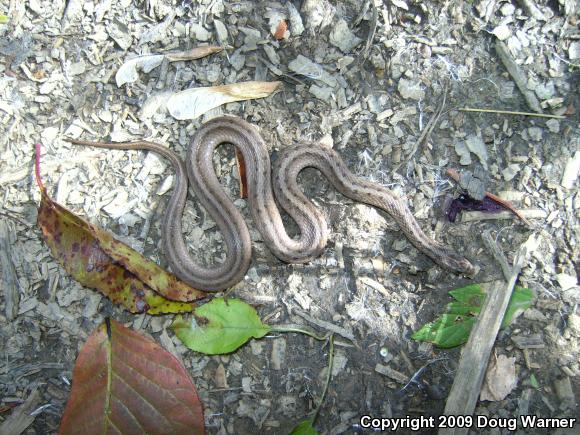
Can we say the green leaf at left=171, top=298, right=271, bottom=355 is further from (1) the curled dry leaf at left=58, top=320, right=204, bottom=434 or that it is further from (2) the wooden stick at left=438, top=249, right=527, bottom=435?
(2) the wooden stick at left=438, top=249, right=527, bottom=435

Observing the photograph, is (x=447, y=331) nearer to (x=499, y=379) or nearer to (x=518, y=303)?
(x=499, y=379)

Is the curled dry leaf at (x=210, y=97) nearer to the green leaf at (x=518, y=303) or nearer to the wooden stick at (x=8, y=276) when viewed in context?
the wooden stick at (x=8, y=276)

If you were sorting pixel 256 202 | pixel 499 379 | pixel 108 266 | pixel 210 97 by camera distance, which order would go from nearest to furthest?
pixel 499 379, pixel 108 266, pixel 256 202, pixel 210 97

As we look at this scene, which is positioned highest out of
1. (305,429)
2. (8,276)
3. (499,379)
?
(8,276)

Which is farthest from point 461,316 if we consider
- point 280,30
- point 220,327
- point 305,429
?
point 280,30

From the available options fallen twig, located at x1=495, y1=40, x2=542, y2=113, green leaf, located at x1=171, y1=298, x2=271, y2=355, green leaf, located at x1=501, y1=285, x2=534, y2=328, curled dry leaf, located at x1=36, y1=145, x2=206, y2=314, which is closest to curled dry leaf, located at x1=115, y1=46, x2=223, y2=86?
curled dry leaf, located at x1=36, y1=145, x2=206, y2=314
